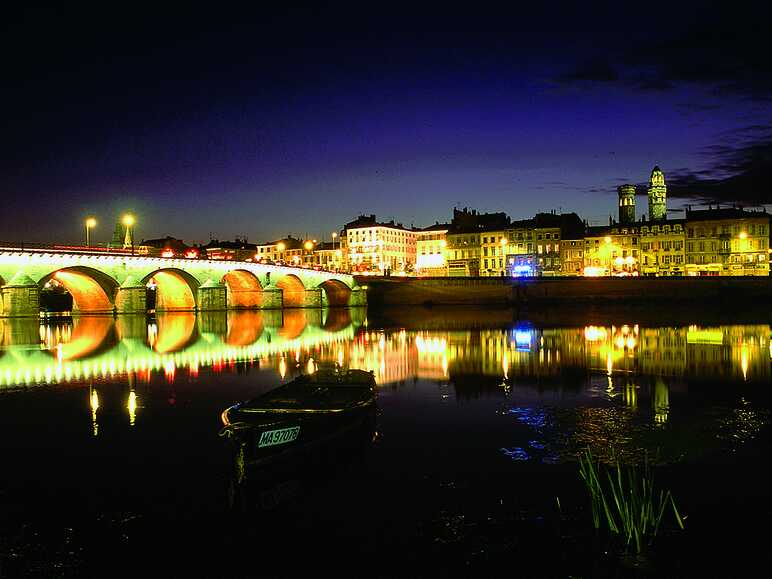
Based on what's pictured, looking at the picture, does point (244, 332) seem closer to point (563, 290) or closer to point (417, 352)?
point (417, 352)

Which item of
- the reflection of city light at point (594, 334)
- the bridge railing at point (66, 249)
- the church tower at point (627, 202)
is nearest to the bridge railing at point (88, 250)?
the bridge railing at point (66, 249)

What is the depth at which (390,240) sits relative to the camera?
13375 cm

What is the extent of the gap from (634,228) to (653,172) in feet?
87.6

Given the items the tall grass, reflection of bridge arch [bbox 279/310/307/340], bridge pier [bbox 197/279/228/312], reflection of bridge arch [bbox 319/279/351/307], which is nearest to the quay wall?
reflection of bridge arch [bbox 319/279/351/307]

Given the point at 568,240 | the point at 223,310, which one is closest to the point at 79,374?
the point at 223,310

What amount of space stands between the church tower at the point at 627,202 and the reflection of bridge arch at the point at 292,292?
67.6 meters

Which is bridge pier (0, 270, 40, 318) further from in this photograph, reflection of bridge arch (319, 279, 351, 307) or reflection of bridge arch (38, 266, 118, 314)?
reflection of bridge arch (319, 279, 351, 307)

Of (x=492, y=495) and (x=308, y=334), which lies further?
(x=308, y=334)

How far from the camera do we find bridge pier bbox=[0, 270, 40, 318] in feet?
166

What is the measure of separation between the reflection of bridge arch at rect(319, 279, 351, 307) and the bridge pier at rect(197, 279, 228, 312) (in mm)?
18198

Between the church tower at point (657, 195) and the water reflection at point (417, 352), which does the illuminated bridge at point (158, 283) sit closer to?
the water reflection at point (417, 352)

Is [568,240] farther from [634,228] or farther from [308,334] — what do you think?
[308,334]

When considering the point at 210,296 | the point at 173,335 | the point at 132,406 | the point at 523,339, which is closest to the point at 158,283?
the point at 210,296

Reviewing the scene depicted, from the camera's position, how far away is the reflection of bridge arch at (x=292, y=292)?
82669 mm
